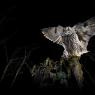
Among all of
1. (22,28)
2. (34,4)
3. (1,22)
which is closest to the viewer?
(34,4)

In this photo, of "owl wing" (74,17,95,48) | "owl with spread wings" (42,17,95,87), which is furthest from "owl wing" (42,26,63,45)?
"owl wing" (74,17,95,48)

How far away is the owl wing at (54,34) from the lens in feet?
10.6

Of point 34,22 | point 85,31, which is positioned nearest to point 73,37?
point 85,31

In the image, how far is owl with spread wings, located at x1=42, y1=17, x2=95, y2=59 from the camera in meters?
3.18

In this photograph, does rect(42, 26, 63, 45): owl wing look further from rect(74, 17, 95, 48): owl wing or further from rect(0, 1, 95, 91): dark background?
rect(74, 17, 95, 48): owl wing

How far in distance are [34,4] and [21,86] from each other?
43.5 inches

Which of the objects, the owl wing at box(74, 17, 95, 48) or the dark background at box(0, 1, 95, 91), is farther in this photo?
the owl wing at box(74, 17, 95, 48)

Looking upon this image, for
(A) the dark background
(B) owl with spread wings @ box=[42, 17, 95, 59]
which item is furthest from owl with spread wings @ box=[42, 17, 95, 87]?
(A) the dark background

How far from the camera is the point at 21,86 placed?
2939 mm

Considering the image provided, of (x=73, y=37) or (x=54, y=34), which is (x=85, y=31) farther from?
(x=54, y=34)

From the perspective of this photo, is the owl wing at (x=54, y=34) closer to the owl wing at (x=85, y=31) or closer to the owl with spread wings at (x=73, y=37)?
the owl with spread wings at (x=73, y=37)

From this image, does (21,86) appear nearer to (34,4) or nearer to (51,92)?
(51,92)

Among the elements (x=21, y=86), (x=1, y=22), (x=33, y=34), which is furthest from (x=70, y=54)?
(x=1, y=22)

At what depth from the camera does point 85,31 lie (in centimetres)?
322
